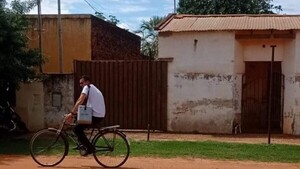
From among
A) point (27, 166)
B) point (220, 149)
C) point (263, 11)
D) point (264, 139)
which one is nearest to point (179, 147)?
point (220, 149)

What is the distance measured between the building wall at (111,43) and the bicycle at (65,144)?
8.63 m

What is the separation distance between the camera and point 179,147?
12688mm

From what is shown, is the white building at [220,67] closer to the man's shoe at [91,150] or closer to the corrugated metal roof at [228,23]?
the corrugated metal roof at [228,23]

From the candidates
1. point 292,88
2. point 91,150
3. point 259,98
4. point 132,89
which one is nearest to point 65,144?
point 91,150

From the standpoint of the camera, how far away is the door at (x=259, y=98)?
16.7 m

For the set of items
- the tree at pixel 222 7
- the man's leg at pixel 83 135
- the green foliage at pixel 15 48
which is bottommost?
the man's leg at pixel 83 135

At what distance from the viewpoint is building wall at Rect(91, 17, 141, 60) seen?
19078mm

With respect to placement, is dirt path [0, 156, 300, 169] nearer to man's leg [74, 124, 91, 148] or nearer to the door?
man's leg [74, 124, 91, 148]

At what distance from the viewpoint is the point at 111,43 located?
21250mm

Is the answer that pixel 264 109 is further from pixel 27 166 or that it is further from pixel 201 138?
pixel 27 166

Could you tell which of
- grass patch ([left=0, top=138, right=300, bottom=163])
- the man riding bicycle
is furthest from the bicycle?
grass patch ([left=0, top=138, right=300, bottom=163])

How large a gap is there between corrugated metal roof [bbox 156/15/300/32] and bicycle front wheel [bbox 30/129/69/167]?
6579 millimetres

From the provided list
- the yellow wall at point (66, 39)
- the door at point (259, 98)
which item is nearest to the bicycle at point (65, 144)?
the door at point (259, 98)

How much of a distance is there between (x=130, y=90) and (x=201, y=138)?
2.84 meters
